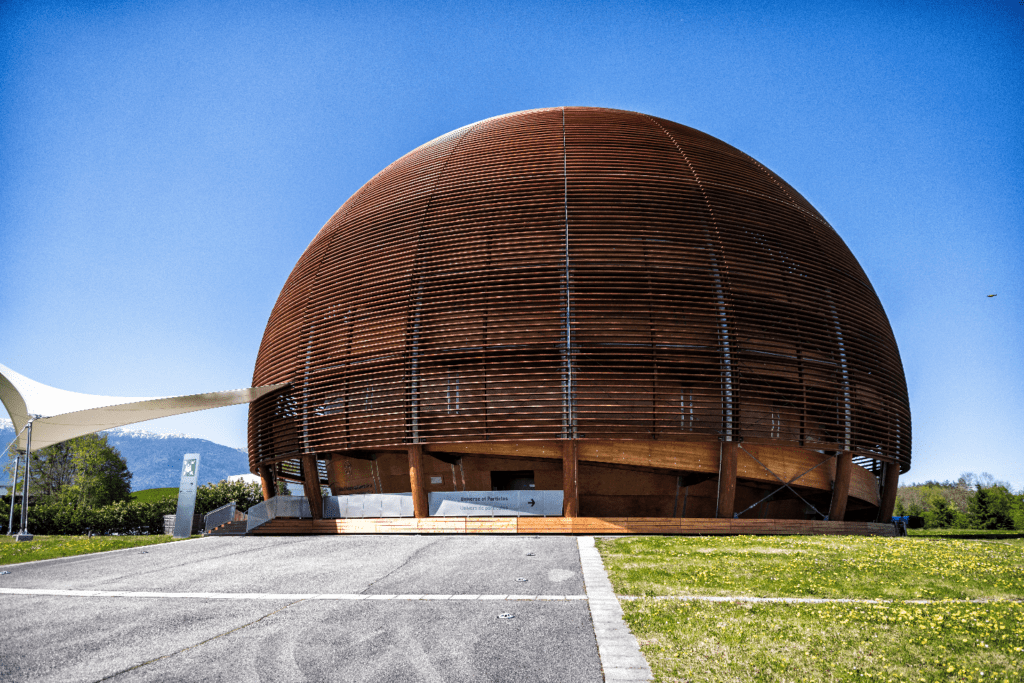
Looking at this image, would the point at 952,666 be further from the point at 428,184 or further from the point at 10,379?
the point at 10,379

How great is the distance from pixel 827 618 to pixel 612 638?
89.0 inches

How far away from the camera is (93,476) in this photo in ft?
190

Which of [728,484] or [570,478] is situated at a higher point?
[570,478]

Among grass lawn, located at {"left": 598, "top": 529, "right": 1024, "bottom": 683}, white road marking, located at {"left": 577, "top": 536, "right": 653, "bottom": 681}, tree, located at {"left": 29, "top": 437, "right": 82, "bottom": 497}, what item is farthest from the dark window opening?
tree, located at {"left": 29, "top": 437, "right": 82, "bottom": 497}

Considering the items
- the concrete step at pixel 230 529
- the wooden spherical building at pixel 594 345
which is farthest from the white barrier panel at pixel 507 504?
the concrete step at pixel 230 529

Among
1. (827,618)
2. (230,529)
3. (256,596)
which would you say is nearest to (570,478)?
(256,596)

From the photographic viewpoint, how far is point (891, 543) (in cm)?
1343

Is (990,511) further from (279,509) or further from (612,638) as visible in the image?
(612,638)

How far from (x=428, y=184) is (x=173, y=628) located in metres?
17.6

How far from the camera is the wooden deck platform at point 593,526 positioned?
17156mm

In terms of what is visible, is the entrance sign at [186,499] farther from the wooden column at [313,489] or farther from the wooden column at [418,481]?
the wooden column at [418,481]

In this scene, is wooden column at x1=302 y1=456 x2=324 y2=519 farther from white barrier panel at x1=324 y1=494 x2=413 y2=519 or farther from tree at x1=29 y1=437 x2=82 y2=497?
tree at x1=29 y1=437 x2=82 y2=497

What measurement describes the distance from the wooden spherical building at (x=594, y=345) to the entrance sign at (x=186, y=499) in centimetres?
253

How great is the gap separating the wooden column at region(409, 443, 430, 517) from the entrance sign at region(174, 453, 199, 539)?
6.88 m
